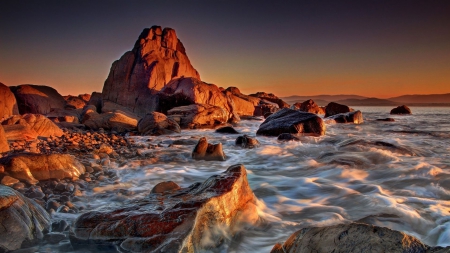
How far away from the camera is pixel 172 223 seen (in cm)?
244

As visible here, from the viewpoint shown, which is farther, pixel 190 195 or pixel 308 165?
pixel 308 165

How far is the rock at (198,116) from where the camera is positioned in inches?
615

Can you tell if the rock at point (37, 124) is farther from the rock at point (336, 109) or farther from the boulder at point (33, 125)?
the rock at point (336, 109)

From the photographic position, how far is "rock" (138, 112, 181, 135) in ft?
39.7

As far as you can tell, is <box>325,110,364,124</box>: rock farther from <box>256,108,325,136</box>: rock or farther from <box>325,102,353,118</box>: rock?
<box>256,108,325,136</box>: rock

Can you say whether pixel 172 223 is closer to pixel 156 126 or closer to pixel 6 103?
pixel 156 126

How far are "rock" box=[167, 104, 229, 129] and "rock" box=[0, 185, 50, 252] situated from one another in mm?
12647

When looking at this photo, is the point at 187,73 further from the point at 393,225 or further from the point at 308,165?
the point at 393,225

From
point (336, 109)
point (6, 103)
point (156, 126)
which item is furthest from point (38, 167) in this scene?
point (336, 109)

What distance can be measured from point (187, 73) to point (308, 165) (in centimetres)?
2771

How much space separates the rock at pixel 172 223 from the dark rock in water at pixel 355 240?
0.90 metres

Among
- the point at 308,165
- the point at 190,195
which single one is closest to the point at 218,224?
the point at 190,195

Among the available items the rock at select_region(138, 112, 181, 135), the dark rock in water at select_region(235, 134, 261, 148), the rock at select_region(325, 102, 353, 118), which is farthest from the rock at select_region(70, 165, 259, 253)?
the rock at select_region(325, 102, 353, 118)

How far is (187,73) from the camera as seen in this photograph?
3259 cm
